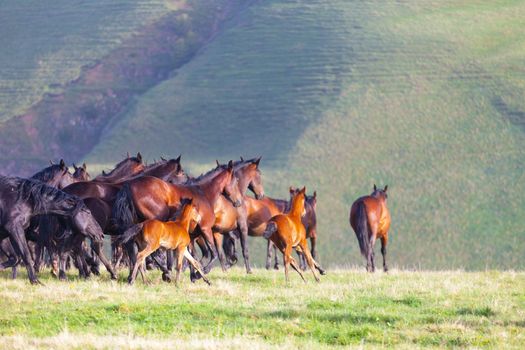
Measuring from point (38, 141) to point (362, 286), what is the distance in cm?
7401

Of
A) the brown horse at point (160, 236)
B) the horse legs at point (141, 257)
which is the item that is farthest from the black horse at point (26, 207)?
the horse legs at point (141, 257)

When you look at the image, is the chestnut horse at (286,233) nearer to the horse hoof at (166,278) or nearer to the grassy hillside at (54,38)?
the horse hoof at (166,278)

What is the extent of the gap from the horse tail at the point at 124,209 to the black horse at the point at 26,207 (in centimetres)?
65

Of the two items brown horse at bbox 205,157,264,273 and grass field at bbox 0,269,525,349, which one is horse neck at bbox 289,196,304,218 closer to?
grass field at bbox 0,269,525,349

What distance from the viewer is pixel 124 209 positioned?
18.5 metres

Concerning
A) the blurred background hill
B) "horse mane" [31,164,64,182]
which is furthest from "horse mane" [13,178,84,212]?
the blurred background hill

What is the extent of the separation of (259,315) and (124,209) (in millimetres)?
5062

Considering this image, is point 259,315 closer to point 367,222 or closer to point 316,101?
point 367,222

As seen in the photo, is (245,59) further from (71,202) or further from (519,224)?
(71,202)

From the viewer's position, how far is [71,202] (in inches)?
705

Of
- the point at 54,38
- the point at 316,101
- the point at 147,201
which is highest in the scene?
the point at 147,201

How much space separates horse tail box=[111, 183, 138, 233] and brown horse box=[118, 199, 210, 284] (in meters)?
0.94

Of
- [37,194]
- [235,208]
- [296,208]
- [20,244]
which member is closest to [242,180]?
[235,208]

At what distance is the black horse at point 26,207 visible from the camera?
17250mm
